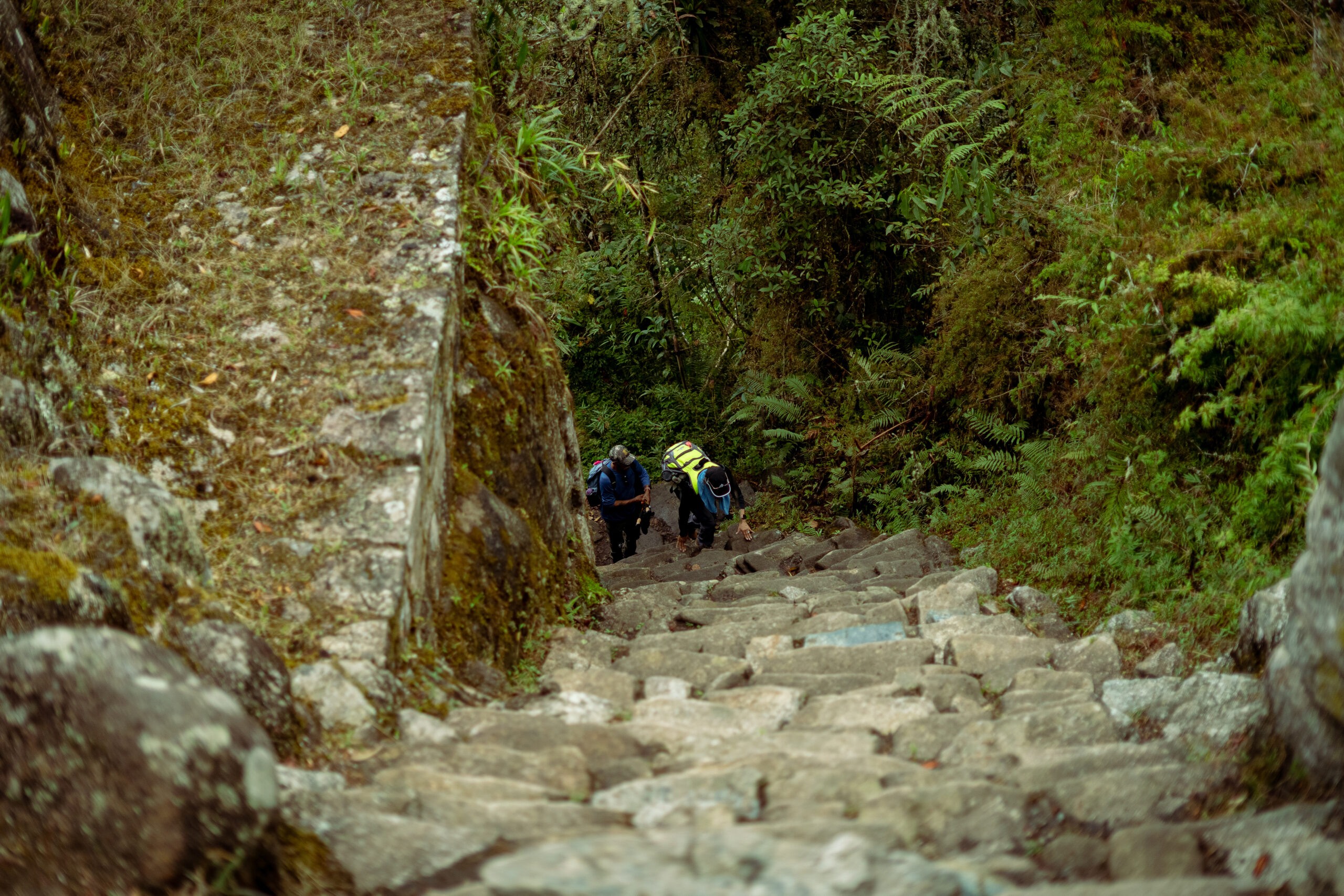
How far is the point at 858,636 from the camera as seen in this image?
5.41m

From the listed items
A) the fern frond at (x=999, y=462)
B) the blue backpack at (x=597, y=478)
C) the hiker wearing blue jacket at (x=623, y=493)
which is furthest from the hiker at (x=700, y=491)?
the fern frond at (x=999, y=462)

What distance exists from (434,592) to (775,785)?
6.60 ft

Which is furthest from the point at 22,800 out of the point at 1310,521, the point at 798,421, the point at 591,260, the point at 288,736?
the point at 591,260

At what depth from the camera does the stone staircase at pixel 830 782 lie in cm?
238

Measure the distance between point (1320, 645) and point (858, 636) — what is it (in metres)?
2.85

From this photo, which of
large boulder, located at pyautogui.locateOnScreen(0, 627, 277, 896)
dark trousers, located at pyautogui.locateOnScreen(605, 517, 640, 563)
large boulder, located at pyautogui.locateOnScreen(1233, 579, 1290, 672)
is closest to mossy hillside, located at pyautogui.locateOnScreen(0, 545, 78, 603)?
large boulder, located at pyautogui.locateOnScreen(0, 627, 277, 896)

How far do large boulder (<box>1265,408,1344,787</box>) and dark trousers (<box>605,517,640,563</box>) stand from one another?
30.0 ft

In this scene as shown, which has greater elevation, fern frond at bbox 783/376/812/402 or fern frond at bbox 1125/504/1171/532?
fern frond at bbox 783/376/812/402

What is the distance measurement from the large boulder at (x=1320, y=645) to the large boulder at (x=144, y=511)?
363cm

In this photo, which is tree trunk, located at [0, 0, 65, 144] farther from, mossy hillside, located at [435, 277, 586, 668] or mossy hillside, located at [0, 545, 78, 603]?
mossy hillside, located at [0, 545, 78, 603]

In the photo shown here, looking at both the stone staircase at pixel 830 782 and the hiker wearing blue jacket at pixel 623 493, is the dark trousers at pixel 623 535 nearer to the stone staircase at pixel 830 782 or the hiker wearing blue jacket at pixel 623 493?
the hiker wearing blue jacket at pixel 623 493

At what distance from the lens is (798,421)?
41.2 ft

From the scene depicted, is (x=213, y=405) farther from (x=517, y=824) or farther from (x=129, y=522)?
(x=517, y=824)

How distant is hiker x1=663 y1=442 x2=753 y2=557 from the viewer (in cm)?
1103
